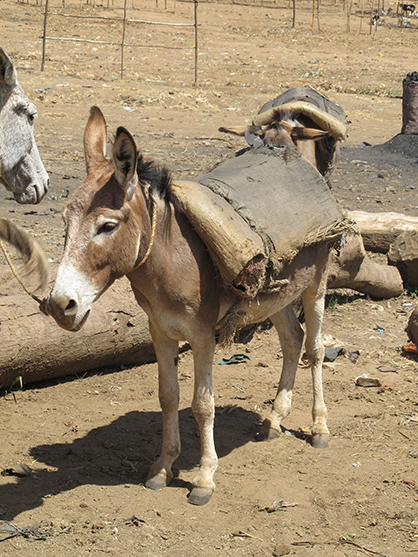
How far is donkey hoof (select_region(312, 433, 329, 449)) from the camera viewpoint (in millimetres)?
4973

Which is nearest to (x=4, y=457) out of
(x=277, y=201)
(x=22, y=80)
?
(x=277, y=201)

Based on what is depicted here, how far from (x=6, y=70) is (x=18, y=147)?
0.57 m

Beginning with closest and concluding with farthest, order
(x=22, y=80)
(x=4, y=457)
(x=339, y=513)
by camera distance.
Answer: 1. (x=339, y=513)
2. (x=4, y=457)
3. (x=22, y=80)

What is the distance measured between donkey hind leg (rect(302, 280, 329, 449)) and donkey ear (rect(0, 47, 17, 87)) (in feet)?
9.00

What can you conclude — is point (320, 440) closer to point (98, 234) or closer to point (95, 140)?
point (98, 234)

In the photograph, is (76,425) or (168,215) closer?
(168,215)

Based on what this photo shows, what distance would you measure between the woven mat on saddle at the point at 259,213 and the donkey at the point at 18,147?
1.49 meters

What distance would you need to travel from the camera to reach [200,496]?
4090mm

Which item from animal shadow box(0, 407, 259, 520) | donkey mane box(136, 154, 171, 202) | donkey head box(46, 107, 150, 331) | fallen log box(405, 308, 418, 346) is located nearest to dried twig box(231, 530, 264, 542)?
animal shadow box(0, 407, 259, 520)

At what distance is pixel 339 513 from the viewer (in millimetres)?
4086

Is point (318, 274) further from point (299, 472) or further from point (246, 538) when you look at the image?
point (246, 538)

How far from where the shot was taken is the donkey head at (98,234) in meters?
3.36

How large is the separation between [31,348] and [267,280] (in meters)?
2.05

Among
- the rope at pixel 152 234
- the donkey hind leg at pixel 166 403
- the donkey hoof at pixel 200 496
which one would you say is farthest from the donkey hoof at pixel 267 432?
the rope at pixel 152 234
